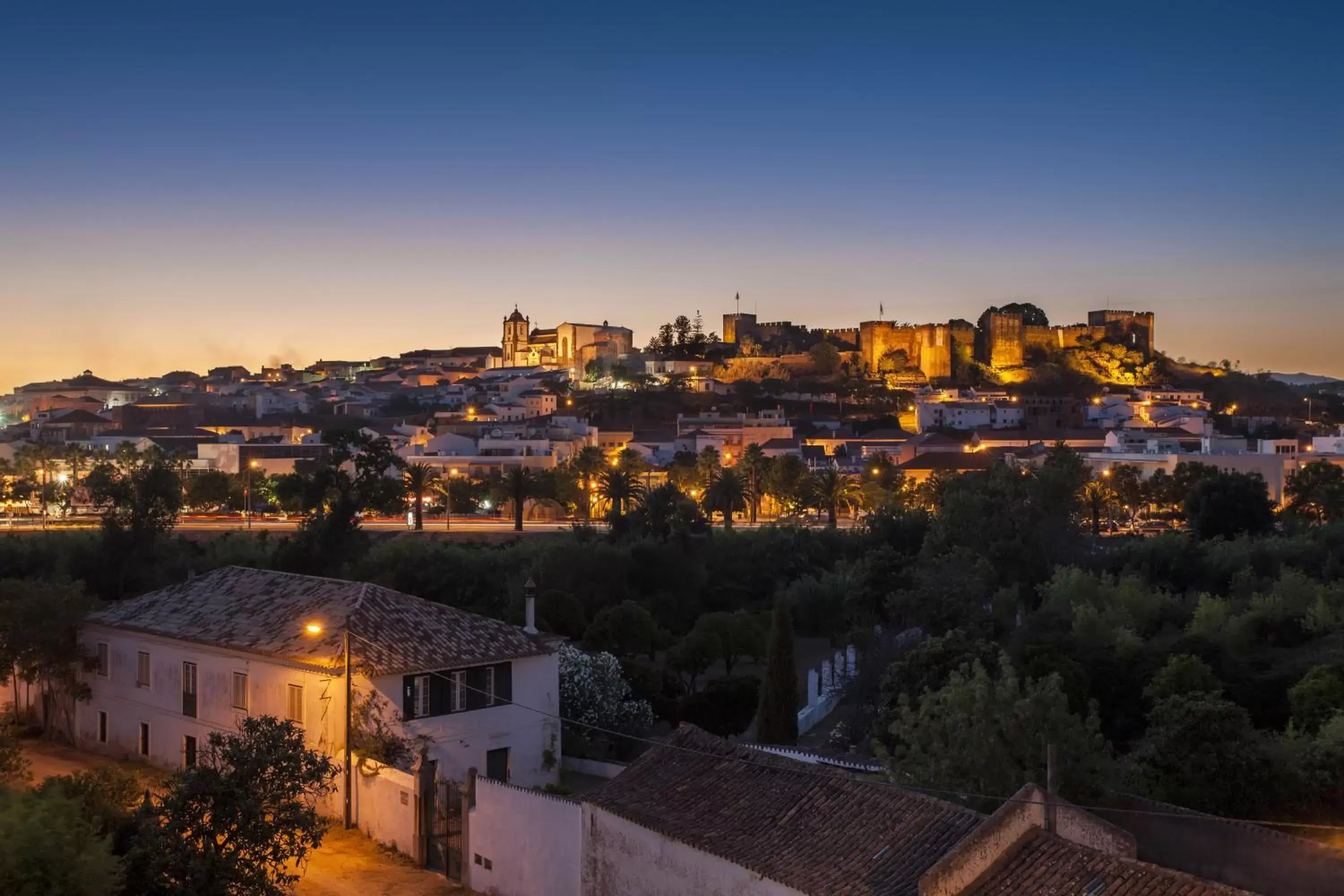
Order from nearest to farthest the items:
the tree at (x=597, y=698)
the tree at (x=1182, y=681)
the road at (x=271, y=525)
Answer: the tree at (x=1182, y=681)
the tree at (x=597, y=698)
the road at (x=271, y=525)

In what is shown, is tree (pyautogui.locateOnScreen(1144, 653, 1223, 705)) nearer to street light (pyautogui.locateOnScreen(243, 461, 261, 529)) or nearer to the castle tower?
street light (pyautogui.locateOnScreen(243, 461, 261, 529))

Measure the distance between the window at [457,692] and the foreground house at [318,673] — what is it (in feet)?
0.05

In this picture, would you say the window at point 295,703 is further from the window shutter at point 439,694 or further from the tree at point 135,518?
the tree at point 135,518

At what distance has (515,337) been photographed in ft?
469

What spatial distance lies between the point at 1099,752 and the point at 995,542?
20691mm

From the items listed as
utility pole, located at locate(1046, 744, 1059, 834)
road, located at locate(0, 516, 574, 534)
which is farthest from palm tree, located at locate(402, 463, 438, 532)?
utility pole, located at locate(1046, 744, 1059, 834)

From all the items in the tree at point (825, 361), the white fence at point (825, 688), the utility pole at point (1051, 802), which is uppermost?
the tree at point (825, 361)

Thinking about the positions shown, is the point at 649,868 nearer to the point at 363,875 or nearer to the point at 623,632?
the point at 363,875

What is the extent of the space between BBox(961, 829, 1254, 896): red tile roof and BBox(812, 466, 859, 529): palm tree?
43.5 meters

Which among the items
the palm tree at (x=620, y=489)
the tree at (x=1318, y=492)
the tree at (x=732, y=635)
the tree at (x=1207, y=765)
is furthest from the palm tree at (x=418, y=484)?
the tree at (x=1207, y=765)

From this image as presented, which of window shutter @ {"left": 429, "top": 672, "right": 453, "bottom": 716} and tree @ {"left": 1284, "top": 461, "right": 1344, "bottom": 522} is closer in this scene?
window shutter @ {"left": 429, "top": 672, "right": 453, "bottom": 716}

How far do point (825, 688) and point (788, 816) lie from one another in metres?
16.2

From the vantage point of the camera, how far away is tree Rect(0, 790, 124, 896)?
9.31 metres

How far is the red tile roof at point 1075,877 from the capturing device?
9547 millimetres
